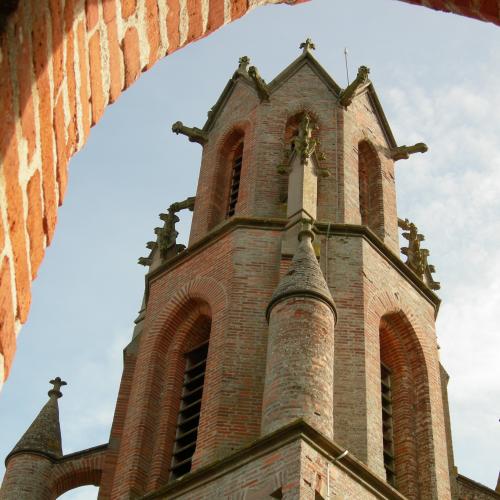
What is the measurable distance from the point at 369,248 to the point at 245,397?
4122mm

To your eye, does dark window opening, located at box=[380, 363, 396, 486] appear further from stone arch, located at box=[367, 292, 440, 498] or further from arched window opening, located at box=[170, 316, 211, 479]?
arched window opening, located at box=[170, 316, 211, 479]

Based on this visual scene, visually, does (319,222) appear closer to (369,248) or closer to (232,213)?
(369,248)

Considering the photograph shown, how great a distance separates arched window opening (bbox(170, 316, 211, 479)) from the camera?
14.5m

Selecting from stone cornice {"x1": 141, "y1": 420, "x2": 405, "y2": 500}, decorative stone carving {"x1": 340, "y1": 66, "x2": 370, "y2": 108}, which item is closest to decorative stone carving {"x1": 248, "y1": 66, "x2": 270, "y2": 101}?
decorative stone carving {"x1": 340, "y1": 66, "x2": 370, "y2": 108}

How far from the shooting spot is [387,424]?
15109 millimetres

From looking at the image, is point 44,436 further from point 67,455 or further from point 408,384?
point 408,384

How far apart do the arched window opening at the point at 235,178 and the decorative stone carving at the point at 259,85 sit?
1.08 meters

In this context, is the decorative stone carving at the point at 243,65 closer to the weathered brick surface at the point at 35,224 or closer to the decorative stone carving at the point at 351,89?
the decorative stone carving at the point at 351,89

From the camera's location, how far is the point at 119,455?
15.2 meters

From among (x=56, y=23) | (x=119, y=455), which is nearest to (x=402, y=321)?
(x=119, y=455)

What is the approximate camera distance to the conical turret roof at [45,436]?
16.9 metres

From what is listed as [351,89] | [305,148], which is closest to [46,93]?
[305,148]

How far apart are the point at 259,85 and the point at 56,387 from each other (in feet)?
24.3

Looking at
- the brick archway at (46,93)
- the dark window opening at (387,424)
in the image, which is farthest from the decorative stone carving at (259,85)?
the brick archway at (46,93)
